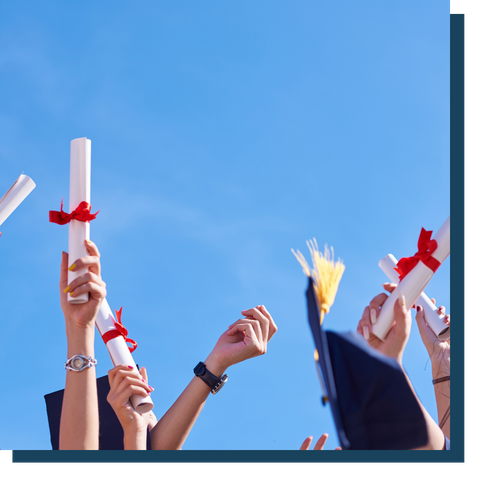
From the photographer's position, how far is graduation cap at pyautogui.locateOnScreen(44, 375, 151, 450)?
3.89 metres

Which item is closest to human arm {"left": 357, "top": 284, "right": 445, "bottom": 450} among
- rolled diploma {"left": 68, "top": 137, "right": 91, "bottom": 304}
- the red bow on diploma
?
the red bow on diploma

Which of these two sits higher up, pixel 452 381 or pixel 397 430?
pixel 452 381

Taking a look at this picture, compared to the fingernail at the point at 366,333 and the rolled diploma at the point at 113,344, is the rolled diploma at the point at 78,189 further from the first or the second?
the fingernail at the point at 366,333

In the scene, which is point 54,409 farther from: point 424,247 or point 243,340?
point 424,247

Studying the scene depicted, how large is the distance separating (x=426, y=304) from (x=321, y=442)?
1.62 meters

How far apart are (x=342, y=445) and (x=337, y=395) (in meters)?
0.22

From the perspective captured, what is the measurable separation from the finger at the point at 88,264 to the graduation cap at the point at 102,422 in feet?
4.74

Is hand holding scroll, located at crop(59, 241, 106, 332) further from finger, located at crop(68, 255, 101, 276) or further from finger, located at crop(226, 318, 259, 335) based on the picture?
finger, located at crop(226, 318, 259, 335)

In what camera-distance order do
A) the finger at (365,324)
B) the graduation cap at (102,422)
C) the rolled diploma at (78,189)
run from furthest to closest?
the graduation cap at (102,422), the finger at (365,324), the rolled diploma at (78,189)

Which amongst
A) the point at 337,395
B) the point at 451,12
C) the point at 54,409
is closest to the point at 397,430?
the point at 337,395

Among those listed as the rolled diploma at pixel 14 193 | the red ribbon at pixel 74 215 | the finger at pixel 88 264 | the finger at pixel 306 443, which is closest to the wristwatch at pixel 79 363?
the finger at pixel 88 264

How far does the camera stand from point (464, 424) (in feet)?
8.86

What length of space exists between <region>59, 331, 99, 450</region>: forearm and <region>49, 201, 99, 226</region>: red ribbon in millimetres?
825

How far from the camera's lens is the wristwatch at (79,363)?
8.95ft
